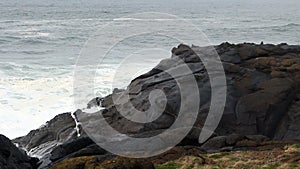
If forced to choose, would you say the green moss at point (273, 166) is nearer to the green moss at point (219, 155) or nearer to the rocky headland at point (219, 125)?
the rocky headland at point (219, 125)

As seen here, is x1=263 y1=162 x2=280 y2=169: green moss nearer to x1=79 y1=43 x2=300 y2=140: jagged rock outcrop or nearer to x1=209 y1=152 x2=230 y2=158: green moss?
x1=209 y1=152 x2=230 y2=158: green moss

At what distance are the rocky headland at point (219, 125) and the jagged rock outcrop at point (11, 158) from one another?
0.04 metres

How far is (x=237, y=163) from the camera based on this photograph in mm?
12359

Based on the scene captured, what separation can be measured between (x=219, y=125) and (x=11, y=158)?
8.53 m

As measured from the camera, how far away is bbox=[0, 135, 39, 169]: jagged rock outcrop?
39.7 feet

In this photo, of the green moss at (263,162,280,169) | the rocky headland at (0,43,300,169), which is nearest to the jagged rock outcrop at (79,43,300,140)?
the rocky headland at (0,43,300,169)

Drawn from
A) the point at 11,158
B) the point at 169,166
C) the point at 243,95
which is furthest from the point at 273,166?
the point at 243,95

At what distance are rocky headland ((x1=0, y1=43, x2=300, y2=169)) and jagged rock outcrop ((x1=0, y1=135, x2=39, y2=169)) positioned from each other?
0.12 ft

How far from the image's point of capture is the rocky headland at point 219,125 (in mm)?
12552

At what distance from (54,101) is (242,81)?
11.4 m

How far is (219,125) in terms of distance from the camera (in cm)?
1795

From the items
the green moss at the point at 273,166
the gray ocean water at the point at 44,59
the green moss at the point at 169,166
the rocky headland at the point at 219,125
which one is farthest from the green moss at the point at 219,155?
the gray ocean water at the point at 44,59

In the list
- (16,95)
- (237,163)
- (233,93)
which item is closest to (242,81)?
(233,93)

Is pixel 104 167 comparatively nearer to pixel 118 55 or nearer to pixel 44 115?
pixel 44 115
